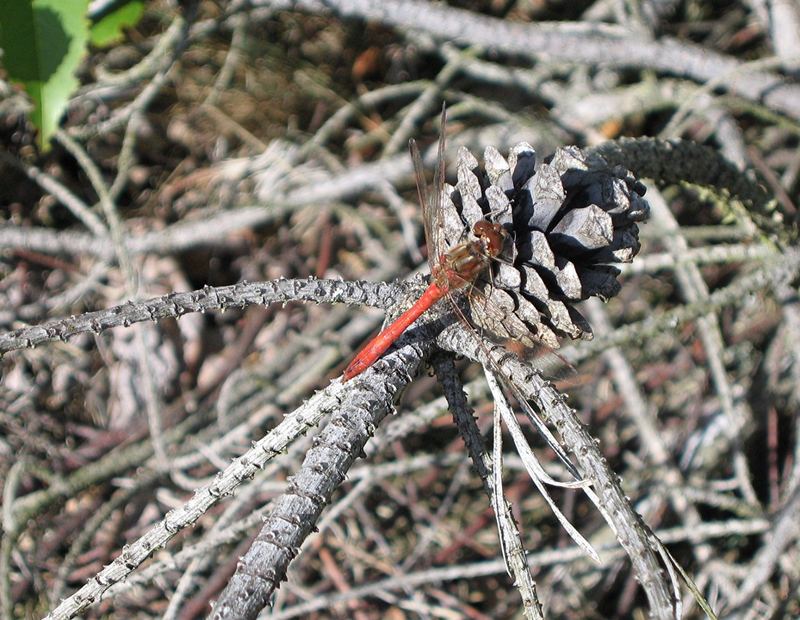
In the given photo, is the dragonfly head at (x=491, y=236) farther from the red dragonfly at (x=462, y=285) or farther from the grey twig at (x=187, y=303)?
the grey twig at (x=187, y=303)

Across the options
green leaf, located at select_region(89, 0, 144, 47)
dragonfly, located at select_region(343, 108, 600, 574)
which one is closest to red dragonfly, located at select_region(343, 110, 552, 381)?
dragonfly, located at select_region(343, 108, 600, 574)

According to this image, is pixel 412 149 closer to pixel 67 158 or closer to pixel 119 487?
pixel 119 487

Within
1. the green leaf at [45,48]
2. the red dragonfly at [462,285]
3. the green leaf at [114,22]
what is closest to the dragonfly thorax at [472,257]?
the red dragonfly at [462,285]

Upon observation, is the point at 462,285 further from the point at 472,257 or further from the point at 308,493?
the point at 308,493

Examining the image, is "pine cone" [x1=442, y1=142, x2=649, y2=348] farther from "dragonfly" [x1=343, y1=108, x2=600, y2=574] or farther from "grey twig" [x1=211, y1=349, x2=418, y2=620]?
"grey twig" [x1=211, y1=349, x2=418, y2=620]

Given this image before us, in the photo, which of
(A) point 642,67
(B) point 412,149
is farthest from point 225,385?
(A) point 642,67

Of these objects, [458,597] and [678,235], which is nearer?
[678,235]
